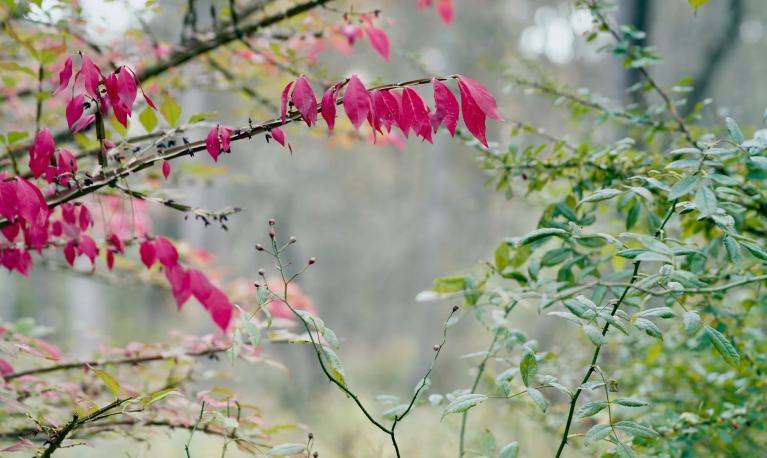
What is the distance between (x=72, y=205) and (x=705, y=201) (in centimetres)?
128

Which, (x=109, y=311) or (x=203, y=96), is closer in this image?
(x=203, y=96)

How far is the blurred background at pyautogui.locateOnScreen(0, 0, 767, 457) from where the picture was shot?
3859 millimetres

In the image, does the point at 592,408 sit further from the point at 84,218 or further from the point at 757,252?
the point at 84,218

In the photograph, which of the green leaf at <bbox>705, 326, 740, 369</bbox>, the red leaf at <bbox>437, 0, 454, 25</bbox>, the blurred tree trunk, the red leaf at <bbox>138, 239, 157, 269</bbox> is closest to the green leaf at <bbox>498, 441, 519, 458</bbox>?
the green leaf at <bbox>705, 326, 740, 369</bbox>

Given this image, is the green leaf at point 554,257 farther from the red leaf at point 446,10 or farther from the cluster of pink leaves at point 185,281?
the red leaf at point 446,10

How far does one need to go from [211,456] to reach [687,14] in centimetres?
488

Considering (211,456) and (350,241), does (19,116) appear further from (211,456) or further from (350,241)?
(350,241)

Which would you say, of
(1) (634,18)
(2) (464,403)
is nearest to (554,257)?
(2) (464,403)

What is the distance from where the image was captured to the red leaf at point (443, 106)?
3.24ft

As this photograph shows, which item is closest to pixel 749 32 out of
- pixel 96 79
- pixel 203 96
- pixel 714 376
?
pixel 714 376

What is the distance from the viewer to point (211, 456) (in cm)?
460

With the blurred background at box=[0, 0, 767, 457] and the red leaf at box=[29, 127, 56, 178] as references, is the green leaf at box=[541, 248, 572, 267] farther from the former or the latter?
the red leaf at box=[29, 127, 56, 178]

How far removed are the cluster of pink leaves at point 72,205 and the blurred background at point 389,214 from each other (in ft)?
2.09

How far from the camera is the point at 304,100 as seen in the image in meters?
0.98
